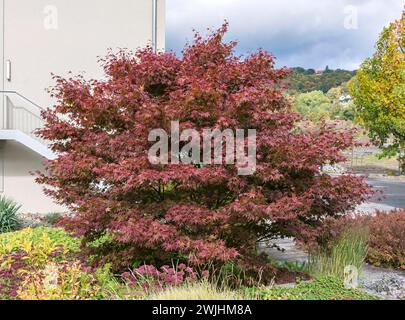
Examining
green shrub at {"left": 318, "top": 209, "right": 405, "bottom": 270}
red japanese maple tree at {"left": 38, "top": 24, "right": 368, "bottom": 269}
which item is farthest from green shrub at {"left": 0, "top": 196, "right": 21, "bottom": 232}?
green shrub at {"left": 318, "top": 209, "right": 405, "bottom": 270}

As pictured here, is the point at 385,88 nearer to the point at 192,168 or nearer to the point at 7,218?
the point at 7,218

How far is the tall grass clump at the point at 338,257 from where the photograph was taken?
6.34 metres

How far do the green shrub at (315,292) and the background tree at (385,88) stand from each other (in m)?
10.0

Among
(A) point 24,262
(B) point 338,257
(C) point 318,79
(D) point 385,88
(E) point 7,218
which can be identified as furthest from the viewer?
(C) point 318,79

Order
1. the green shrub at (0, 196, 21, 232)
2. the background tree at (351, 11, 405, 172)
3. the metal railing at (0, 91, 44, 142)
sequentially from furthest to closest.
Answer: the background tree at (351, 11, 405, 172) → the metal railing at (0, 91, 44, 142) → the green shrub at (0, 196, 21, 232)

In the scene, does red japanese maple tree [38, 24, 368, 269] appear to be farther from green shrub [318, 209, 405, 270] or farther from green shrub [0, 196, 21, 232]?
green shrub [0, 196, 21, 232]

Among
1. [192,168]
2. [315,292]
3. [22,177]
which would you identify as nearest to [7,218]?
[22,177]

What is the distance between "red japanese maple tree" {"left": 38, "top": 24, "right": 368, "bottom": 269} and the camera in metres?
5.38

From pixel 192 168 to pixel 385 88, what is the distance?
39.2 ft

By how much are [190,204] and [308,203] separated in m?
1.30

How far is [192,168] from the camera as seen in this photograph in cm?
529

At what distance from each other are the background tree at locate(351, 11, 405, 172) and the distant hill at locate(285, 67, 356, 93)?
394 centimetres

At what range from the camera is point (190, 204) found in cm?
561

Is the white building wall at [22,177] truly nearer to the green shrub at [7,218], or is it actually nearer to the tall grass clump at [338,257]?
the green shrub at [7,218]
